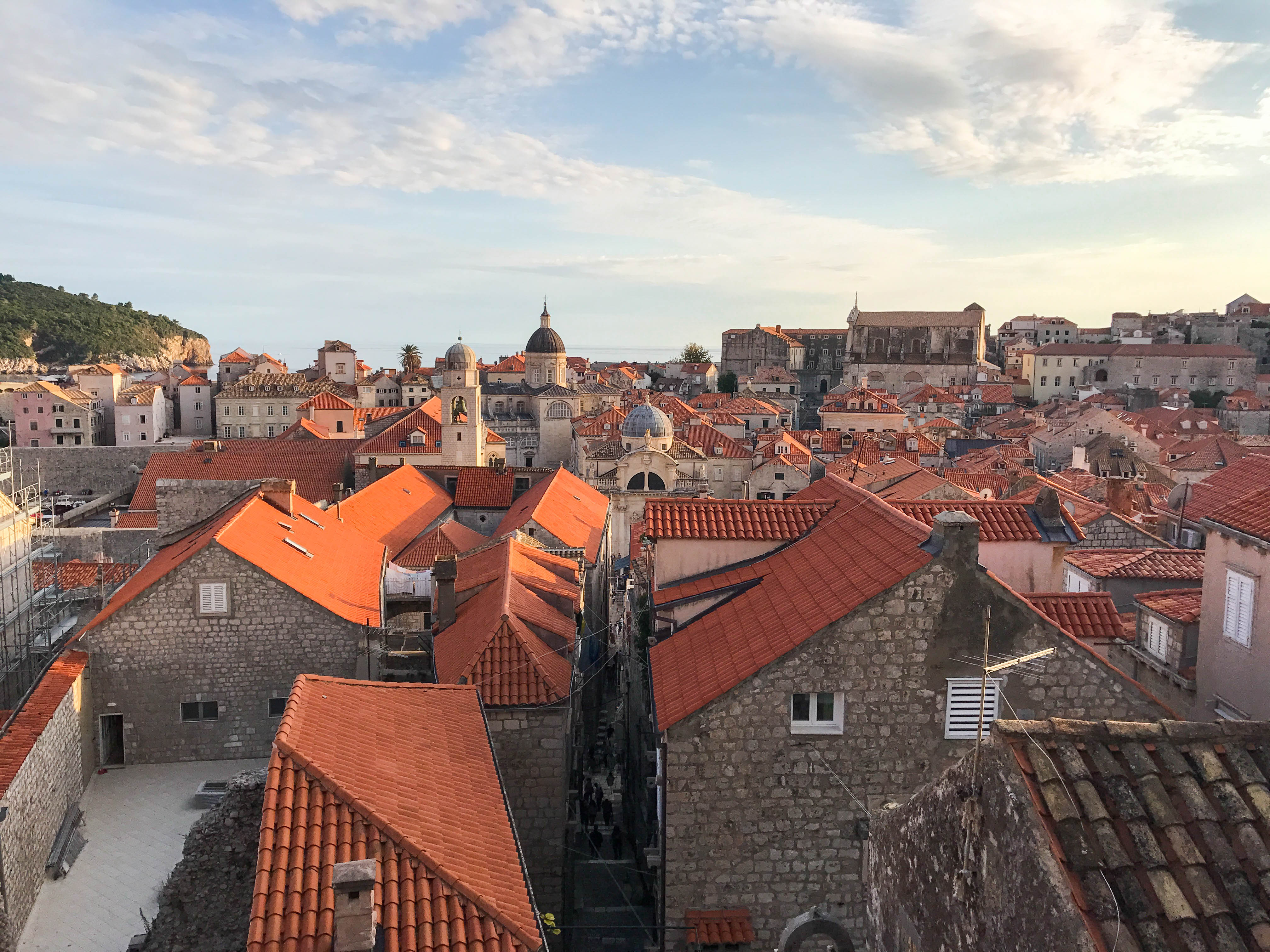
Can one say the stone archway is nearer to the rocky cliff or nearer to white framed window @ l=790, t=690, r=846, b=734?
white framed window @ l=790, t=690, r=846, b=734

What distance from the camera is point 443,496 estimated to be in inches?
1385

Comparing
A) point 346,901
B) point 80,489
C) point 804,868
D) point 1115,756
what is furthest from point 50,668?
point 80,489

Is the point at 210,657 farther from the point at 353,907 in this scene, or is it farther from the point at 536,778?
the point at 353,907

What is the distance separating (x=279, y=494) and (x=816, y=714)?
15275mm

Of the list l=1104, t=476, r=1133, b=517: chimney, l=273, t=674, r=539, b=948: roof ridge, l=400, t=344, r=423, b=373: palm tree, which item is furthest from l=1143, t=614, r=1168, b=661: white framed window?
l=400, t=344, r=423, b=373: palm tree

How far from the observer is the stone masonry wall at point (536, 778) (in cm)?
1290

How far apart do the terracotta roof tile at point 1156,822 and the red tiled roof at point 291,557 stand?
1409 centimetres

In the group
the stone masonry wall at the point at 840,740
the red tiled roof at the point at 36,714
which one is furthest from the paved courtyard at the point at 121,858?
the stone masonry wall at the point at 840,740

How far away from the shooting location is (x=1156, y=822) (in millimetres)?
4215

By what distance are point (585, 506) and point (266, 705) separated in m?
17.8

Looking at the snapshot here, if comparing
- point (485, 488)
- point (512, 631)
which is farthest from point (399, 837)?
point (485, 488)

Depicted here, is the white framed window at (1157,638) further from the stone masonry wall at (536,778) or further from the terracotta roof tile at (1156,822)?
the terracotta roof tile at (1156,822)

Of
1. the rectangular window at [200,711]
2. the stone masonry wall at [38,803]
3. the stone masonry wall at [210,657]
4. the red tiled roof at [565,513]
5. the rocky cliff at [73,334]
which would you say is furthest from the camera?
the rocky cliff at [73,334]

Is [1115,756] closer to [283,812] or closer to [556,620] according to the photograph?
[283,812]
